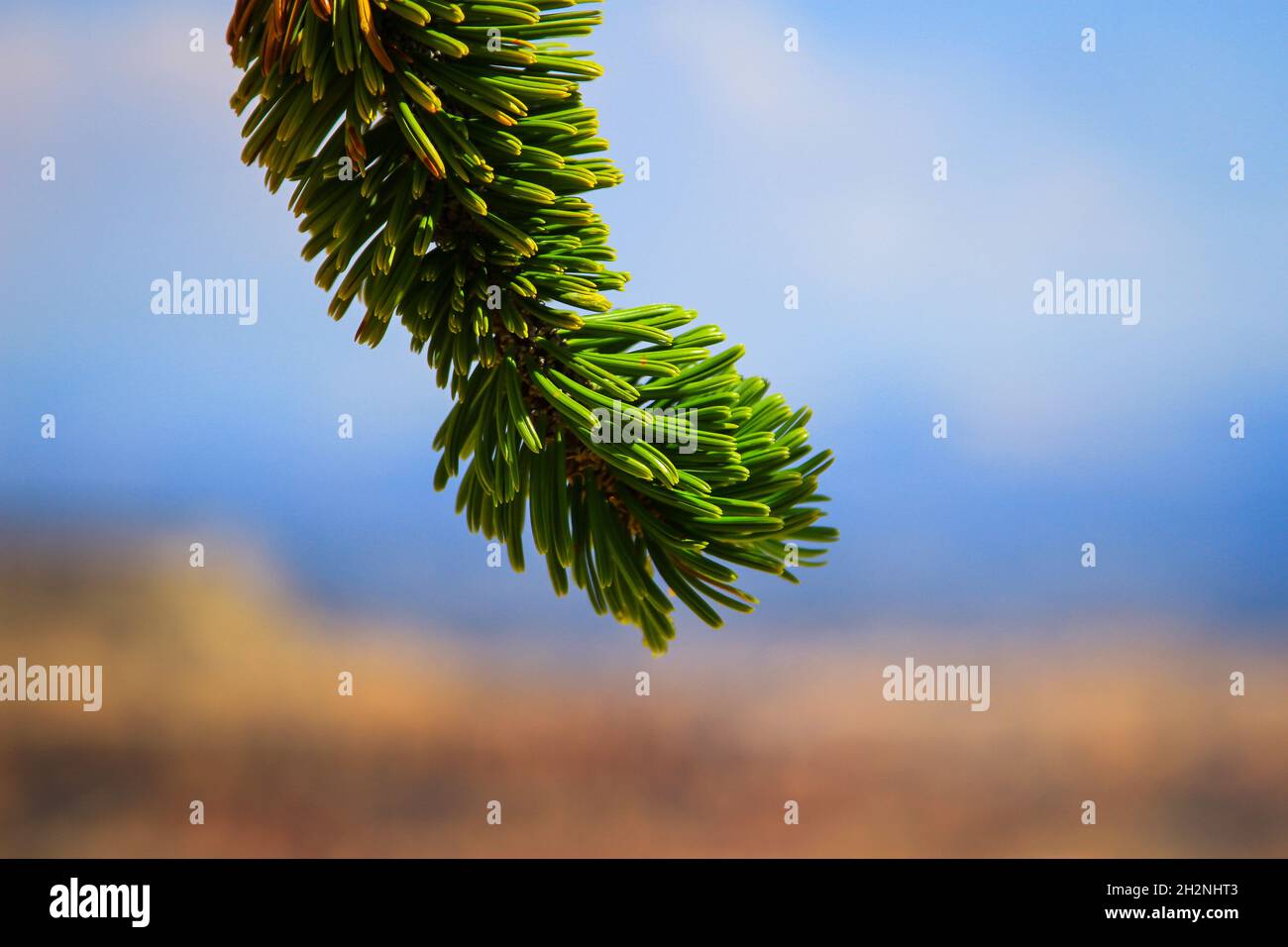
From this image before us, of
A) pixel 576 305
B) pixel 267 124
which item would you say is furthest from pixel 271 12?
pixel 576 305

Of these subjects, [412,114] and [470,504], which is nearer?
[412,114]

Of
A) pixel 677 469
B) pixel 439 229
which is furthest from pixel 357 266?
pixel 677 469

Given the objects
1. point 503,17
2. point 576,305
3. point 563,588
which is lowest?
point 563,588

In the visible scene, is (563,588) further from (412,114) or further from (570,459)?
(412,114)

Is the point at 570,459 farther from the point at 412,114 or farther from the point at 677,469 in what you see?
the point at 412,114

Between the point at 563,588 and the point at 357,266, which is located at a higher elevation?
the point at 357,266

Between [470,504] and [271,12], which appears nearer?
[271,12]
